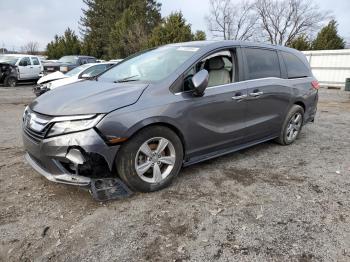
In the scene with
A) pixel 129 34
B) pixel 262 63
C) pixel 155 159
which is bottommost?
pixel 155 159

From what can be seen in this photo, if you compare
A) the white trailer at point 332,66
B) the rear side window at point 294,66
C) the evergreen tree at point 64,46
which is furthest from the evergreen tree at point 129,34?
the rear side window at point 294,66

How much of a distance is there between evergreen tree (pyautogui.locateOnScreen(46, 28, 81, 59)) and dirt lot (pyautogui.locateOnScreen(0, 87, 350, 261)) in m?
32.6

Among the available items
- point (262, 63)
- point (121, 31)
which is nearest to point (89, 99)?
point (262, 63)

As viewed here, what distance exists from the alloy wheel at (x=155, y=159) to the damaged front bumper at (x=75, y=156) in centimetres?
33

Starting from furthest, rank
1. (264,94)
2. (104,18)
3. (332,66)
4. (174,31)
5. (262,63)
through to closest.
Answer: (104,18) → (174,31) → (332,66) → (262,63) → (264,94)

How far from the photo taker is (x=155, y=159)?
3383mm

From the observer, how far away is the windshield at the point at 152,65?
368cm

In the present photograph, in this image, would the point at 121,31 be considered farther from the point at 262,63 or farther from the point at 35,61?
the point at 262,63

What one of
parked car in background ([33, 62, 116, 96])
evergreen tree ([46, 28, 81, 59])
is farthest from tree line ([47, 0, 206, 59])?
parked car in background ([33, 62, 116, 96])

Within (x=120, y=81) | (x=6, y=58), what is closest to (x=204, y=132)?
(x=120, y=81)

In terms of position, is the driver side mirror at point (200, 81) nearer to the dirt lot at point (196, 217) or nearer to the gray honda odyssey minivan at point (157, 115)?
the gray honda odyssey minivan at point (157, 115)

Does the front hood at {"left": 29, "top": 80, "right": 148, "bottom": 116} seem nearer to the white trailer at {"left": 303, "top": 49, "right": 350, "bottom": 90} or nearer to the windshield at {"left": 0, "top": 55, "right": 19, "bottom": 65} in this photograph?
the windshield at {"left": 0, "top": 55, "right": 19, "bottom": 65}

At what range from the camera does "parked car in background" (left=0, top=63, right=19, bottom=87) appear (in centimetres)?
1523

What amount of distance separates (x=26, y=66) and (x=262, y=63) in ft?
48.7
